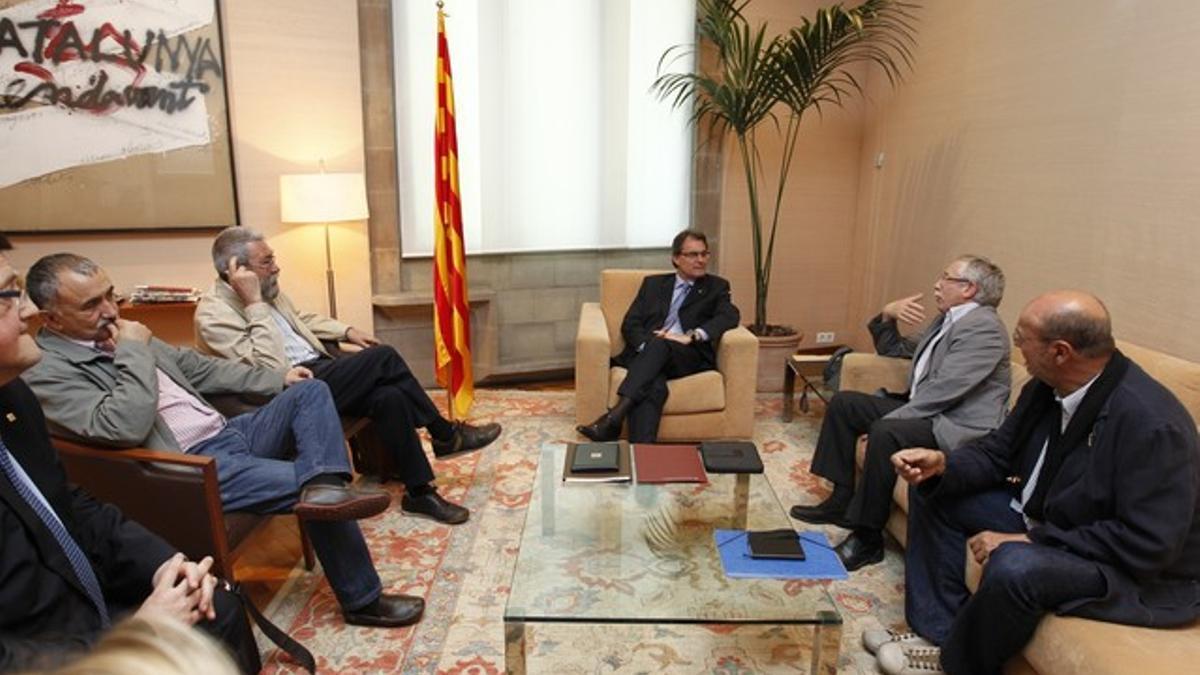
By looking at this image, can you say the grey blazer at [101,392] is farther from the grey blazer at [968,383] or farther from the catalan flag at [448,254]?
the grey blazer at [968,383]

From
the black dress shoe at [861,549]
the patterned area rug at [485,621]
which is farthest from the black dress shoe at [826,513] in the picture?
the black dress shoe at [861,549]

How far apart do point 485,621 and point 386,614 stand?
0.30m

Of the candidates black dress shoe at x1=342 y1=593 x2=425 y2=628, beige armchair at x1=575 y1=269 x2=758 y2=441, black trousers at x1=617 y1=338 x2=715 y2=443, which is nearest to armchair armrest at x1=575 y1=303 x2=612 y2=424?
beige armchair at x1=575 y1=269 x2=758 y2=441

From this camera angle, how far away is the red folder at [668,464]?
247 centimetres

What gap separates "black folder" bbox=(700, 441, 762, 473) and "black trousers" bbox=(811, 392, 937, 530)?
0.42 metres

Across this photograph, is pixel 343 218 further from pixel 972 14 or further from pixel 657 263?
pixel 972 14

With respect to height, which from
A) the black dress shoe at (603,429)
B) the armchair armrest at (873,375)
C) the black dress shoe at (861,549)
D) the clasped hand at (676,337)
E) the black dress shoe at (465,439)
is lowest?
the black dress shoe at (861,549)

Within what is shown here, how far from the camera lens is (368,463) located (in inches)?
136

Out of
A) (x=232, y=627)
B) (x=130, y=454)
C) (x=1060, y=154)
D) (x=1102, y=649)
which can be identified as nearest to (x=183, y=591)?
(x=232, y=627)

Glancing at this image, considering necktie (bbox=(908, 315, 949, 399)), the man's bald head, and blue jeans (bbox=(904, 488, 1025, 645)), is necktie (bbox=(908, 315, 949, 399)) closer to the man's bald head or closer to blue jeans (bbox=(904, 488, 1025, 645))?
blue jeans (bbox=(904, 488, 1025, 645))

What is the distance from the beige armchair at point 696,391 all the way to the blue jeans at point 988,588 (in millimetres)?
1415

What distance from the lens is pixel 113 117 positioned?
12.5ft

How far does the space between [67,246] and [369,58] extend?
1837 mm

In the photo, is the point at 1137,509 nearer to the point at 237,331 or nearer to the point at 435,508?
the point at 435,508
